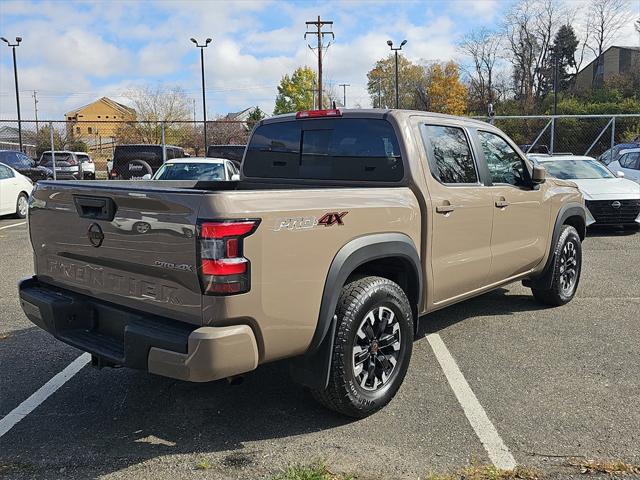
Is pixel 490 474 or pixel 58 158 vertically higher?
pixel 58 158

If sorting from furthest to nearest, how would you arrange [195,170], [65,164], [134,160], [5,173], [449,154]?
[65,164] < [134,160] < [5,173] < [195,170] < [449,154]

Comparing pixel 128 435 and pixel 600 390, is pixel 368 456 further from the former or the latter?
pixel 600 390

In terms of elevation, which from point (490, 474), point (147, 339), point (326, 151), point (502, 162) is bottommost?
point (490, 474)

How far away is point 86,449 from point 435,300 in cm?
247

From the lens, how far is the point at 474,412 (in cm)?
361

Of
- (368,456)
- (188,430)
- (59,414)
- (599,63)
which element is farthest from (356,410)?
(599,63)

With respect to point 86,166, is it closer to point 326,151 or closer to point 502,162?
point 326,151

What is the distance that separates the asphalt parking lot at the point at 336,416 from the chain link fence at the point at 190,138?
13.2m

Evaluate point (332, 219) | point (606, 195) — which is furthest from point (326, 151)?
point (606, 195)

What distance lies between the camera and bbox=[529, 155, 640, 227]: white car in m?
10.5

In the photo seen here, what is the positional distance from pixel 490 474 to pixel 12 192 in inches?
510

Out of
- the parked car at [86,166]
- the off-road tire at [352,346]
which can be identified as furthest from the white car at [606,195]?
the parked car at [86,166]

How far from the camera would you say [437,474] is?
2.93 m

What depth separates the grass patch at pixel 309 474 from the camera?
285 centimetres
